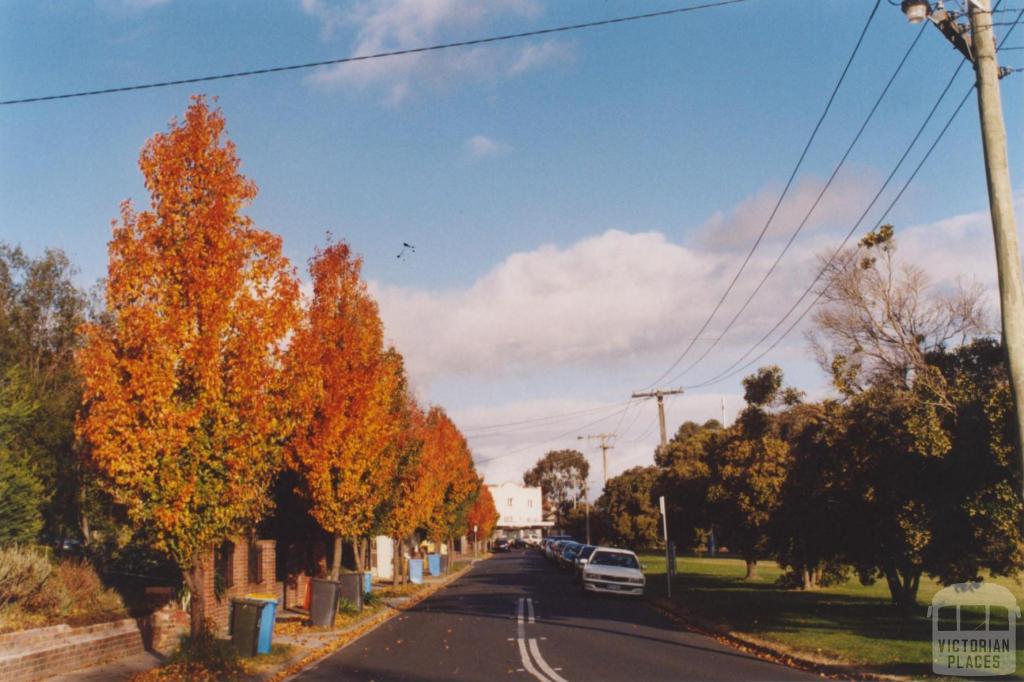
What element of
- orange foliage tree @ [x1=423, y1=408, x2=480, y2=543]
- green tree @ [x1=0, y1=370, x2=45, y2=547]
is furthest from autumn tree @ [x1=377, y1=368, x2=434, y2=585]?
green tree @ [x1=0, y1=370, x2=45, y2=547]

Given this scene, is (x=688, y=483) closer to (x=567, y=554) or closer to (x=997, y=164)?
(x=567, y=554)

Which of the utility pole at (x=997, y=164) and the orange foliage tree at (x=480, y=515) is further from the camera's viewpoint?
the orange foliage tree at (x=480, y=515)

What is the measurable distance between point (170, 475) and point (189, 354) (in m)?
1.75

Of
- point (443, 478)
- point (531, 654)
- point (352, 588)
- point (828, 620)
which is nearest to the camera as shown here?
point (531, 654)

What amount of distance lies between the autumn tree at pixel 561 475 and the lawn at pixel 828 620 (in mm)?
106487

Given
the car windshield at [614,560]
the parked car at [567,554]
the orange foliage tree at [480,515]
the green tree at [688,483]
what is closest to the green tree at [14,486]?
the car windshield at [614,560]

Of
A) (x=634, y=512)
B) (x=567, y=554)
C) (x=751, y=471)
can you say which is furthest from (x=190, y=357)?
(x=634, y=512)

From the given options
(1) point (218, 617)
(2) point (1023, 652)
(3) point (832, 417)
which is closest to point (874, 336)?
(3) point (832, 417)

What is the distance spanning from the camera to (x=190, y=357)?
44.0 ft

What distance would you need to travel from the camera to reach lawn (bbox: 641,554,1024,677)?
586 inches

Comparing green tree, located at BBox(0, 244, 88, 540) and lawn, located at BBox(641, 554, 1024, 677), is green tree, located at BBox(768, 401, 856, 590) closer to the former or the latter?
lawn, located at BBox(641, 554, 1024, 677)

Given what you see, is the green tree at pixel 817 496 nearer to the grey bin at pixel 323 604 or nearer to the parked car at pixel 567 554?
the grey bin at pixel 323 604

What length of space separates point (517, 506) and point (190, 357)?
149062mm

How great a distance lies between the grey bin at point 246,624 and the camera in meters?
15.1
